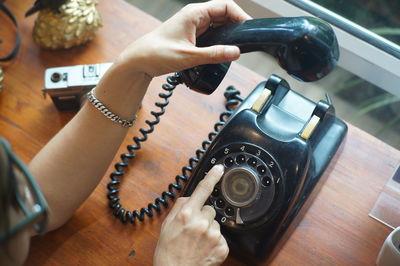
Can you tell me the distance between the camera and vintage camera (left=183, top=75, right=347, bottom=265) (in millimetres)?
747

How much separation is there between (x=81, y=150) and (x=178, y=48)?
247 mm

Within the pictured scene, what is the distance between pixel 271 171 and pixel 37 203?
1.27 ft

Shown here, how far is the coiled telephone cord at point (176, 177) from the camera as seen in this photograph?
2.77 ft

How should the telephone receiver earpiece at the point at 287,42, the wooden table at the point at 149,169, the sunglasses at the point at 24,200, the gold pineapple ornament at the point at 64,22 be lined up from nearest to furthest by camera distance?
→ the sunglasses at the point at 24,200, the telephone receiver earpiece at the point at 287,42, the wooden table at the point at 149,169, the gold pineapple ornament at the point at 64,22

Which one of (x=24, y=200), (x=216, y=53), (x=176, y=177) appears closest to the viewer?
(x=24, y=200)

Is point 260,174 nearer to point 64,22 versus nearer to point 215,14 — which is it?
point 215,14

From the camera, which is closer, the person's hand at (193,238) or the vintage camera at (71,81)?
the person's hand at (193,238)

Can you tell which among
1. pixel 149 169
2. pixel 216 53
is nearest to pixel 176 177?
pixel 149 169

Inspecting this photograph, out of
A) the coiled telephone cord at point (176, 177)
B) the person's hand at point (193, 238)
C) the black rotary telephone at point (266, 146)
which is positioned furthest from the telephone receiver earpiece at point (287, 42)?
the person's hand at point (193, 238)

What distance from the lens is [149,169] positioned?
0.90m

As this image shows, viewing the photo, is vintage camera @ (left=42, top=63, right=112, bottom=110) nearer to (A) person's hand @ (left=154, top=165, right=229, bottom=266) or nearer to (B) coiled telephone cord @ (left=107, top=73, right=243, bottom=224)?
(B) coiled telephone cord @ (left=107, top=73, right=243, bottom=224)

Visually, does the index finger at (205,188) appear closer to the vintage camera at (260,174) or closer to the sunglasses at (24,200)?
the vintage camera at (260,174)

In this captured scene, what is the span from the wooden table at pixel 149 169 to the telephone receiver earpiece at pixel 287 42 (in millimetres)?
192

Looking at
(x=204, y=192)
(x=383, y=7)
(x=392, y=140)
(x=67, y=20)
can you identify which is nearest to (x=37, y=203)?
(x=204, y=192)
